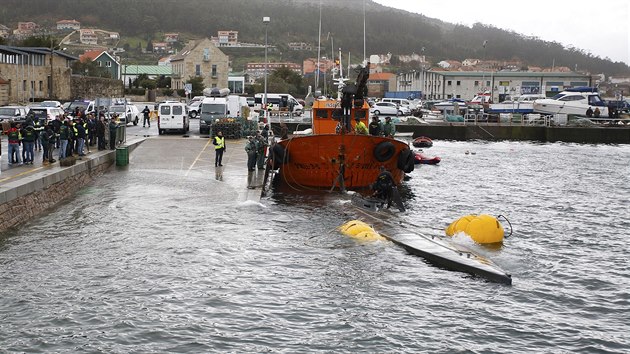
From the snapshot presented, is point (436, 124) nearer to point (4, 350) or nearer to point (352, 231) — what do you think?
point (352, 231)

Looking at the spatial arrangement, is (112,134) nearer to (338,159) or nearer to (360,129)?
(360,129)

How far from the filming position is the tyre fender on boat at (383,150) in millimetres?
29469

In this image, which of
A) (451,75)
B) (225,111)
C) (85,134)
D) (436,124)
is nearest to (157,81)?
(451,75)

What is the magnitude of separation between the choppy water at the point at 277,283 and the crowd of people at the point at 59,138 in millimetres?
2548

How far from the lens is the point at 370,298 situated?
16922mm

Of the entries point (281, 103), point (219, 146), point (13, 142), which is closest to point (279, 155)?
point (219, 146)

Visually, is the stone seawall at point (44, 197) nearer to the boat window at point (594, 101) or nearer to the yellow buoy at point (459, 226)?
the yellow buoy at point (459, 226)

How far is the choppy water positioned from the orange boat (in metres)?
1.56

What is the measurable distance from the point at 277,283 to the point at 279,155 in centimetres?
1318

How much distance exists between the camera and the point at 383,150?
29.5m

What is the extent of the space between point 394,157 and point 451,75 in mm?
98854

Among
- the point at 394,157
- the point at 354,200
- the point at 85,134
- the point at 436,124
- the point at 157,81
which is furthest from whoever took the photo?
the point at 157,81

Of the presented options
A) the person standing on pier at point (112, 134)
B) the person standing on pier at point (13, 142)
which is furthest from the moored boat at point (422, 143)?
the person standing on pier at point (13, 142)

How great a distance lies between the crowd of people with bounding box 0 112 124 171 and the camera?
92.3 ft
